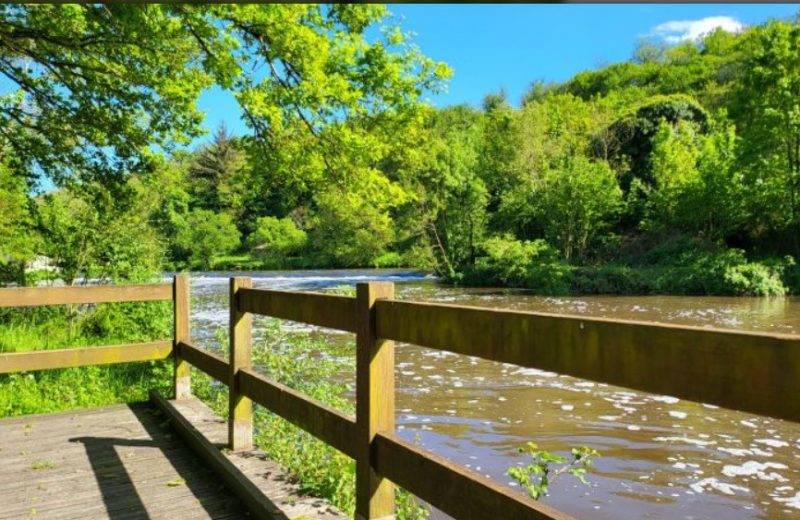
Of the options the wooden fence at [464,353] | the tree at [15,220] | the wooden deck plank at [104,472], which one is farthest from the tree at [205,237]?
the wooden fence at [464,353]

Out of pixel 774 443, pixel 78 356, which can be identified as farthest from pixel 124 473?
pixel 774 443

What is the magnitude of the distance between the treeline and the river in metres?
2.91

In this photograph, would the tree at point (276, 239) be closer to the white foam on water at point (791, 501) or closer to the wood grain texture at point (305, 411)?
the white foam on water at point (791, 501)

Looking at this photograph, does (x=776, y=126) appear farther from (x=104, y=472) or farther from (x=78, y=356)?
(x=104, y=472)

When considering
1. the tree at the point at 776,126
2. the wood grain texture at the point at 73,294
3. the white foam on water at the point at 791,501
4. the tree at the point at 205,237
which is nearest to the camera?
the wood grain texture at the point at 73,294

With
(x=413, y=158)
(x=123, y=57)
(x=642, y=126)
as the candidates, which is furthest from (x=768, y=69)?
(x=123, y=57)

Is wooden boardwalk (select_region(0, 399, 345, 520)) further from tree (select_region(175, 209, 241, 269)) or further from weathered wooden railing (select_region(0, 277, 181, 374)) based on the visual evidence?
tree (select_region(175, 209, 241, 269))

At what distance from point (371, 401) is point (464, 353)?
65cm

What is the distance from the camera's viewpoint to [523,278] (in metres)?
32.6

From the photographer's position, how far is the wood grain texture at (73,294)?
511 cm

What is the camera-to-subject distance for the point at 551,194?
116ft

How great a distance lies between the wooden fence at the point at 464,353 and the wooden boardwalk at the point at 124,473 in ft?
1.33

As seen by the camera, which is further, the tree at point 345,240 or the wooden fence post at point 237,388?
the tree at point 345,240

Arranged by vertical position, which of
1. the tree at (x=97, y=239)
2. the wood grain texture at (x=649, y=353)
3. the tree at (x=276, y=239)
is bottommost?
the wood grain texture at (x=649, y=353)
